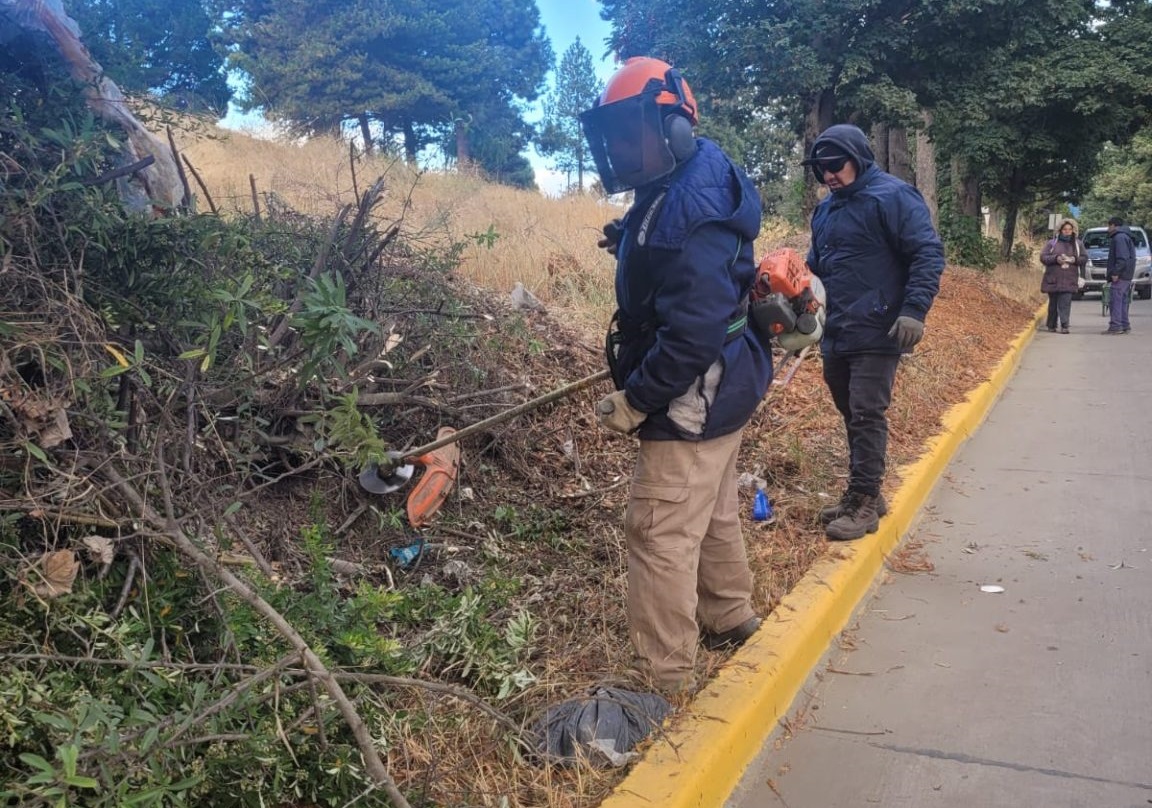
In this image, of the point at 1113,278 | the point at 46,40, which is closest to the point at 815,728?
the point at 46,40

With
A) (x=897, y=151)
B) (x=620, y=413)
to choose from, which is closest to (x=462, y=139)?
(x=897, y=151)

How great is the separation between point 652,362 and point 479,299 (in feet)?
13.2

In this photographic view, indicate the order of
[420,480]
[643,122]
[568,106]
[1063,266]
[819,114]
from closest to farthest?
[643,122] → [420,480] → [1063,266] → [819,114] → [568,106]

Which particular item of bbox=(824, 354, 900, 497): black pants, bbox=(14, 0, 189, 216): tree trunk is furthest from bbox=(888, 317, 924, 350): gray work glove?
bbox=(14, 0, 189, 216): tree trunk

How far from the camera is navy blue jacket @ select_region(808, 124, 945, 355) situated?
15.4 feet

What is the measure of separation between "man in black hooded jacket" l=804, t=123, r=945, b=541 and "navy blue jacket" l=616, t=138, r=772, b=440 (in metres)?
1.71

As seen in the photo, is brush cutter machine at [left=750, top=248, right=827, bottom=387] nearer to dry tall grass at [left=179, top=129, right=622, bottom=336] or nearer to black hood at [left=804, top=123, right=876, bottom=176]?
black hood at [left=804, top=123, right=876, bottom=176]

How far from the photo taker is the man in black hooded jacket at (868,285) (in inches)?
185

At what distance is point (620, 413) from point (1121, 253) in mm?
13795

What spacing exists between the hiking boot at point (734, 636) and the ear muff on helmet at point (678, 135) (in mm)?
1774

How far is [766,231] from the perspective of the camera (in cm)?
1512

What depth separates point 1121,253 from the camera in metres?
14.1

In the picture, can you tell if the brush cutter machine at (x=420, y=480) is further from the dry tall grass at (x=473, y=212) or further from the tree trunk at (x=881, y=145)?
the tree trunk at (x=881, y=145)

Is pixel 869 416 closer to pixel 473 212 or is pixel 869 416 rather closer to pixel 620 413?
pixel 620 413
